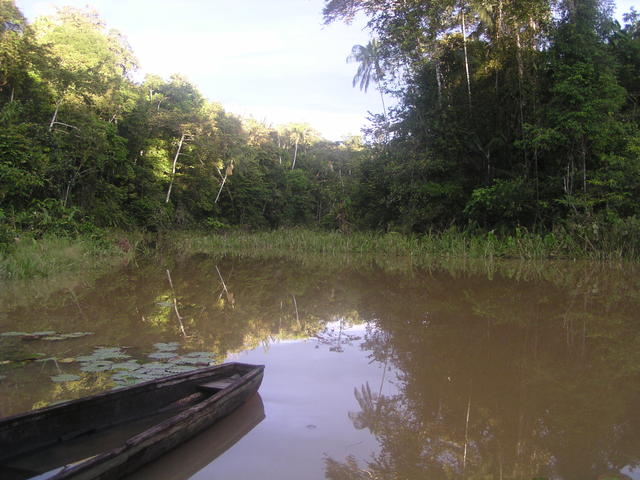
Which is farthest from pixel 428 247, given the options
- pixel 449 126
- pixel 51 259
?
pixel 51 259

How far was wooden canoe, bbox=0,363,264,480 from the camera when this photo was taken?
5.59ft

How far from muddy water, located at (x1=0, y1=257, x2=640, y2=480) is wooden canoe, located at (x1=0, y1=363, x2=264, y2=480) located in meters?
0.14

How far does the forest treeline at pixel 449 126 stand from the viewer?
12328 millimetres

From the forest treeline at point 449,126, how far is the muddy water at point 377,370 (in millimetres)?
5493

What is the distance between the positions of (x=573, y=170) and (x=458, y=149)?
374 centimetres

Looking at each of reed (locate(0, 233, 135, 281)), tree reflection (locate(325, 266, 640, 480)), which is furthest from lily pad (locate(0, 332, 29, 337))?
reed (locate(0, 233, 135, 281))

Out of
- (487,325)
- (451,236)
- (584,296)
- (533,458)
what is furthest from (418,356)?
(451,236)

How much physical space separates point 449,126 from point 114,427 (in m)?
14.7

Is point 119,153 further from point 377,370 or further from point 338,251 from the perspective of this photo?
point 377,370

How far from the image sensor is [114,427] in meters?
2.18

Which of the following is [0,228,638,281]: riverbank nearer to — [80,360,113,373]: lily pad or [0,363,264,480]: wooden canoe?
[80,360,113,373]: lily pad

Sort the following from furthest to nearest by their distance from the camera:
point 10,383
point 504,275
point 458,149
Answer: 1. point 458,149
2. point 504,275
3. point 10,383

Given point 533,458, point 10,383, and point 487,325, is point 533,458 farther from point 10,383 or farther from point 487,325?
point 10,383

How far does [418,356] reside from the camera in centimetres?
340
